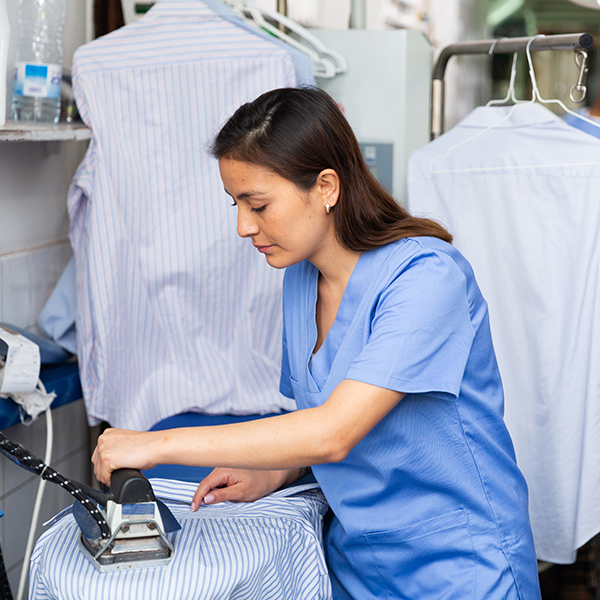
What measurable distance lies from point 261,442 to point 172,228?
0.91 meters

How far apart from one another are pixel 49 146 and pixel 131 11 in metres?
0.52

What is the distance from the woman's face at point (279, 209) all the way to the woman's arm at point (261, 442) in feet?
0.97

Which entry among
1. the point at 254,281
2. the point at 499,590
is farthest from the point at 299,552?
the point at 254,281

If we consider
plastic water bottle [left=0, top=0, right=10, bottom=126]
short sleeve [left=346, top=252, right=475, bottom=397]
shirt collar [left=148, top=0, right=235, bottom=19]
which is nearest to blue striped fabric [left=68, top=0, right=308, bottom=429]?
shirt collar [left=148, top=0, right=235, bottom=19]

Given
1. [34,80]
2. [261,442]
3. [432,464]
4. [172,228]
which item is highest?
[34,80]

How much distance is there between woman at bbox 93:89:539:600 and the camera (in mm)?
1084

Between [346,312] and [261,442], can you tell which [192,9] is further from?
[261,442]

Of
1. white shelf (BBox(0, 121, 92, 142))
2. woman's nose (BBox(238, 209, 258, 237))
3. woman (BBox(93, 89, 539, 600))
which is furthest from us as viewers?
white shelf (BBox(0, 121, 92, 142))

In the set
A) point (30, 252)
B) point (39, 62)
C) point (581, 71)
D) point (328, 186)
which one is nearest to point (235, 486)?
point (328, 186)

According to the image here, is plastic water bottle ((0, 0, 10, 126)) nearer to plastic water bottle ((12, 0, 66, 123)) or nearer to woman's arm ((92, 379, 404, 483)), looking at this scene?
plastic water bottle ((12, 0, 66, 123))

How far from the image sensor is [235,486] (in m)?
1.29

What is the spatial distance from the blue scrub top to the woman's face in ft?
0.36

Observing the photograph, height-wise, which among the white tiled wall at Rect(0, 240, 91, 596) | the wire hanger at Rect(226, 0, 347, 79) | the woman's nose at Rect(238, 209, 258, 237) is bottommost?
the white tiled wall at Rect(0, 240, 91, 596)

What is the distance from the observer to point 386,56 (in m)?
1.96
